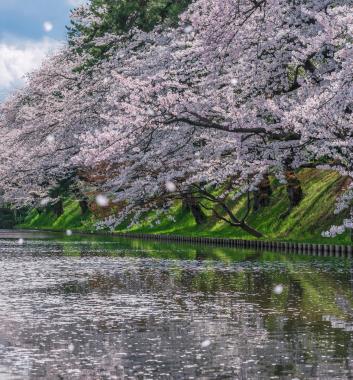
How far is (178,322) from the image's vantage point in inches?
611

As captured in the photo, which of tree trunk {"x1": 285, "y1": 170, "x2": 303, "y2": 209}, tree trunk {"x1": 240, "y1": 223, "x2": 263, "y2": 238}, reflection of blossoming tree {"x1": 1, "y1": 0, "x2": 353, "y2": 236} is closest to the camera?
reflection of blossoming tree {"x1": 1, "y1": 0, "x2": 353, "y2": 236}

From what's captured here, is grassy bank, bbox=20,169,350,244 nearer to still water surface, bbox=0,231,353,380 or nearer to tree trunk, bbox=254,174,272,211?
Answer: tree trunk, bbox=254,174,272,211

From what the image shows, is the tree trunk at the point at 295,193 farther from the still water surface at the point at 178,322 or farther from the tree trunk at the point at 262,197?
the still water surface at the point at 178,322

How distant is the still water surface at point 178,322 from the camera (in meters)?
11.2

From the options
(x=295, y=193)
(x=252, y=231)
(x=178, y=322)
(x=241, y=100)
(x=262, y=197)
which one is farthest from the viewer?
(x=262, y=197)

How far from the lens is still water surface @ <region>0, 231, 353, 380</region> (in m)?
11.2

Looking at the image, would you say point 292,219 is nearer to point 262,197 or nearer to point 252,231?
point 252,231

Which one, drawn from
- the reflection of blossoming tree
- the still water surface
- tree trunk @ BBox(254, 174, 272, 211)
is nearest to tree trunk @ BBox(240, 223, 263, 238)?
the reflection of blossoming tree

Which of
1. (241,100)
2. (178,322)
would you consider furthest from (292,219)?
(178,322)

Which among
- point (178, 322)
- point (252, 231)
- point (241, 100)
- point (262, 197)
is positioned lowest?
point (178, 322)

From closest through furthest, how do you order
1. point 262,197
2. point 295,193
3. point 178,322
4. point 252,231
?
point 178,322 → point 252,231 → point 295,193 → point 262,197

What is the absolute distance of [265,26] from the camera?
31.4 m

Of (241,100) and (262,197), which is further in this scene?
(262,197)

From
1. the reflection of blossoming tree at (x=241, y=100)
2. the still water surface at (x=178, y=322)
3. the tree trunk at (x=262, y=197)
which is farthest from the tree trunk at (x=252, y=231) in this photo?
the still water surface at (x=178, y=322)
